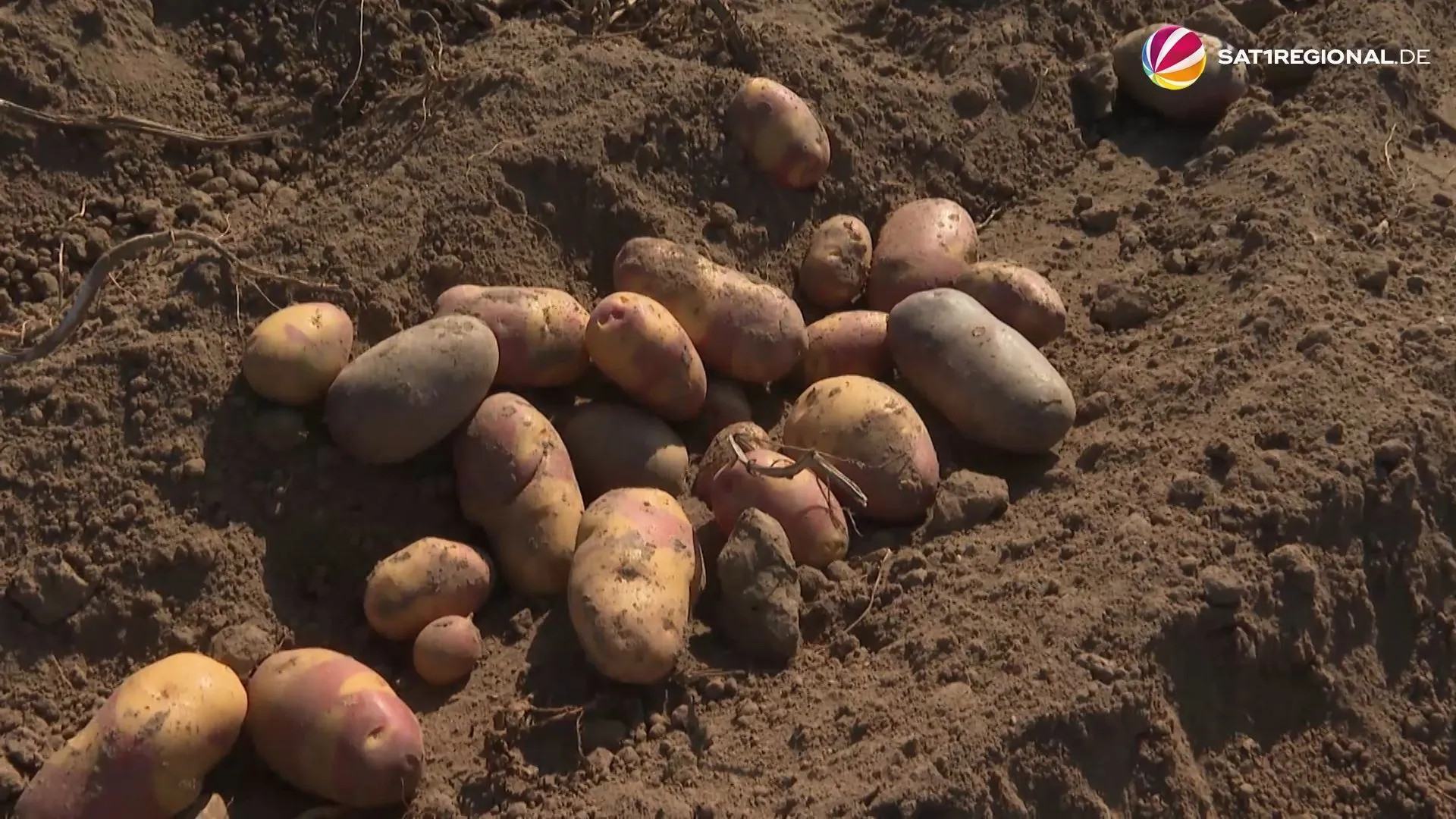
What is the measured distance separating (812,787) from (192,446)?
3.90 feet

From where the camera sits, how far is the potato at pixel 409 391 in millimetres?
2271

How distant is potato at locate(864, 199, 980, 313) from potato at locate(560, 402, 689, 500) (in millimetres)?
646

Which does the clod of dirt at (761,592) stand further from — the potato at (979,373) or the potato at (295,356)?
the potato at (295,356)

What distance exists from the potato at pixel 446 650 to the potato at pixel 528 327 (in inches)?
19.9

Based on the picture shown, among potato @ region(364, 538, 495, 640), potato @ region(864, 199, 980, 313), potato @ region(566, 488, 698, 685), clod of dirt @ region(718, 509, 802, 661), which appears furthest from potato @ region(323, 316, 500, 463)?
potato @ region(864, 199, 980, 313)

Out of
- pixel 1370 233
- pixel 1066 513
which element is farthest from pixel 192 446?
pixel 1370 233

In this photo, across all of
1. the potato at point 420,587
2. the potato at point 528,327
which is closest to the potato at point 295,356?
the potato at point 528,327

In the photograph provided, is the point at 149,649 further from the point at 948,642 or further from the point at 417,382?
the point at 948,642

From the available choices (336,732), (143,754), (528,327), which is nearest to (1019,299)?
(528,327)

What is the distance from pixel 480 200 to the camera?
2641 mm

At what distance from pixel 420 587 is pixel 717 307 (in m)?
0.79

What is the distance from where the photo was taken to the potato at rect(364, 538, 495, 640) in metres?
2.19

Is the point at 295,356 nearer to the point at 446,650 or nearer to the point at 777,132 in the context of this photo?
the point at 446,650

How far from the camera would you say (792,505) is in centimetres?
233
